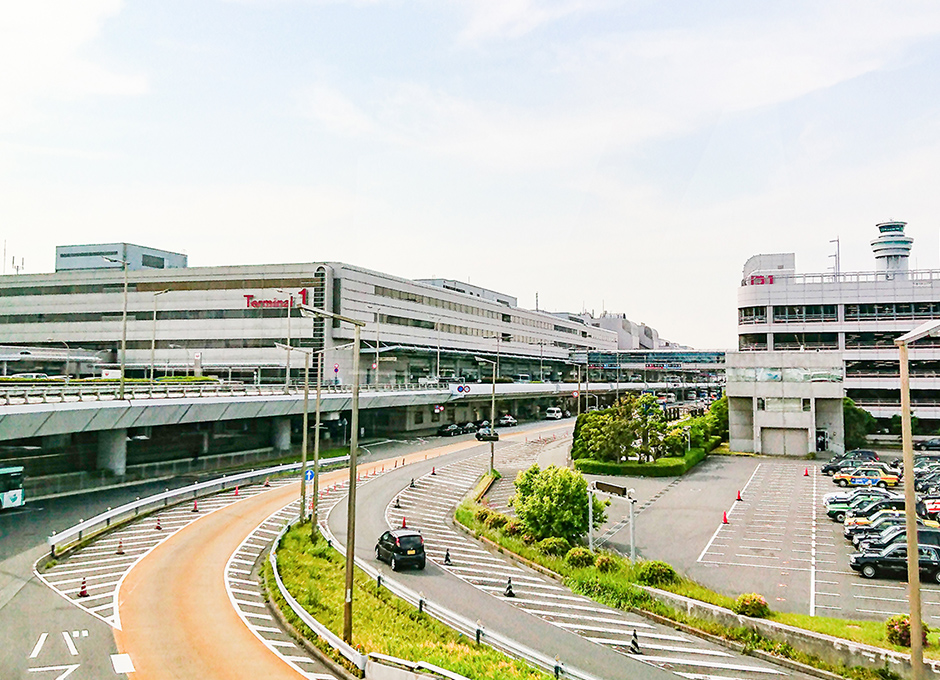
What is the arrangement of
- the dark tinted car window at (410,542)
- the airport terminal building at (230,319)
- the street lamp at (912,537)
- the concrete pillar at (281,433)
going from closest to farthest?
1. the street lamp at (912,537)
2. the dark tinted car window at (410,542)
3. the concrete pillar at (281,433)
4. the airport terminal building at (230,319)

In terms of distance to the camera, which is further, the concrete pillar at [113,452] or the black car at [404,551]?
the concrete pillar at [113,452]

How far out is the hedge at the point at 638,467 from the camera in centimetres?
5428

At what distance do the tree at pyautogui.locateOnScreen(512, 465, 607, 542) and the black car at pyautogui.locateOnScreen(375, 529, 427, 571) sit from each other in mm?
6049

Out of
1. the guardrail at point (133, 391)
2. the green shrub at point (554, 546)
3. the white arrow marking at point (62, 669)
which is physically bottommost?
the white arrow marking at point (62, 669)

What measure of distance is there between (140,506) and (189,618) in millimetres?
19476

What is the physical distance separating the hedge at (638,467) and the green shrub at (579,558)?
87.0ft

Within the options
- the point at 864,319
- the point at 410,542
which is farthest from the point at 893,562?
the point at 864,319

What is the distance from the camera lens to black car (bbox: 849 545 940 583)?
27.5m

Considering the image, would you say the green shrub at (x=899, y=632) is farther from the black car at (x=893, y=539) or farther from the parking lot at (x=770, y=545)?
the black car at (x=893, y=539)

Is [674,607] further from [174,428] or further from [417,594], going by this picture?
[174,428]

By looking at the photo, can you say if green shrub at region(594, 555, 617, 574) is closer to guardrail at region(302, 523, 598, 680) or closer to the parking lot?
the parking lot

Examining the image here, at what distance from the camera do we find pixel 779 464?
61.8 m

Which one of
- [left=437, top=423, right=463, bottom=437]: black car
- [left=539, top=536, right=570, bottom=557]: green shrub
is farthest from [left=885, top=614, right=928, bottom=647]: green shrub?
[left=437, top=423, right=463, bottom=437]: black car

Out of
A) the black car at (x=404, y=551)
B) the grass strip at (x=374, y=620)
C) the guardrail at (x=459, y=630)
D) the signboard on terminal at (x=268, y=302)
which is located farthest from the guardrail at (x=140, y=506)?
the signboard on terminal at (x=268, y=302)
